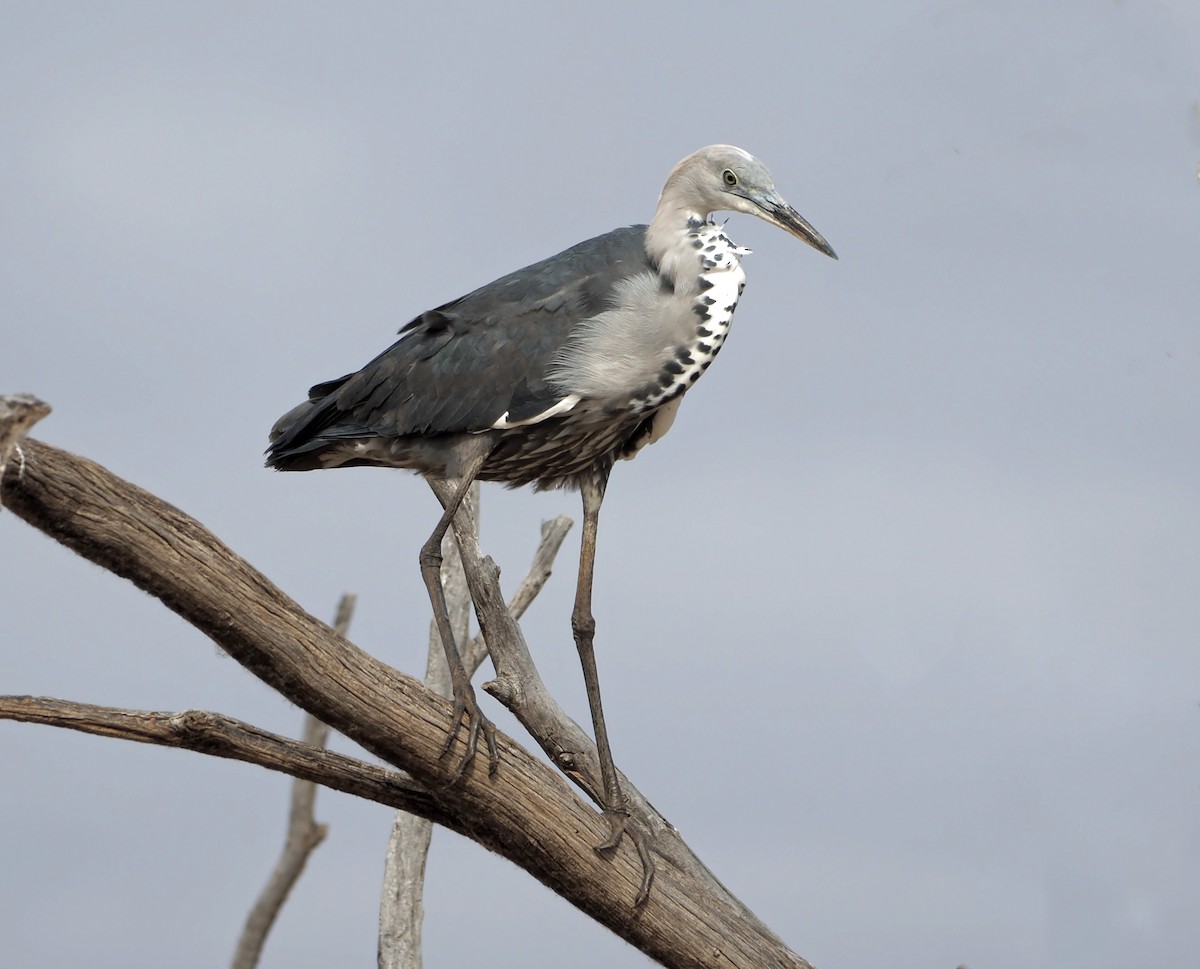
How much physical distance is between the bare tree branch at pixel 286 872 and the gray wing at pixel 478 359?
4.10m

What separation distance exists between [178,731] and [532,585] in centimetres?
280

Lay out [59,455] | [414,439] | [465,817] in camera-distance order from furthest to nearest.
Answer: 1. [414,439]
2. [465,817]
3. [59,455]

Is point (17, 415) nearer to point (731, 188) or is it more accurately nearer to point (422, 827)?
point (731, 188)

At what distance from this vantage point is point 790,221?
16.5 ft

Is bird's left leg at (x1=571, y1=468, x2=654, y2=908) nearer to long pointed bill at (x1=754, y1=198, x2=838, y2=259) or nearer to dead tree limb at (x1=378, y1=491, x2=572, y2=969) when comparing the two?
long pointed bill at (x1=754, y1=198, x2=838, y2=259)

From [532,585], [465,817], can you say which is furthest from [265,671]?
[532,585]

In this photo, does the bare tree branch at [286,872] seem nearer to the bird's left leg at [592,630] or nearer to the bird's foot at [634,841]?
the bird's left leg at [592,630]

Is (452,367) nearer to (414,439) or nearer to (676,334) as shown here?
(414,439)

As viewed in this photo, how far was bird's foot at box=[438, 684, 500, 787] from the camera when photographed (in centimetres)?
458

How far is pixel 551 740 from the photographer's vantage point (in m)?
5.45

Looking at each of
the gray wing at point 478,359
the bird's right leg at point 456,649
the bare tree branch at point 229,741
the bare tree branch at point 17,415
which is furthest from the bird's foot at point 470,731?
the bare tree branch at point 17,415

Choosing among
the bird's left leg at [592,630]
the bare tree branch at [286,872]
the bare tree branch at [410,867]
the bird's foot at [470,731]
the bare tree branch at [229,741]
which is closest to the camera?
the bare tree branch at [229,741]

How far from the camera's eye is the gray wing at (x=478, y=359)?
16.0 ft

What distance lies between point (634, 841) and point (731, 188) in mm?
2028
